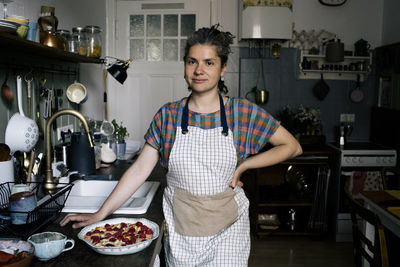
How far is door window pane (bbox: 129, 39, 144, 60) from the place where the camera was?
4.10 metres

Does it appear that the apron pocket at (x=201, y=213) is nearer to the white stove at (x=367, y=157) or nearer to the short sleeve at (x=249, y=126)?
the short sleeve at (x=249, y=126)

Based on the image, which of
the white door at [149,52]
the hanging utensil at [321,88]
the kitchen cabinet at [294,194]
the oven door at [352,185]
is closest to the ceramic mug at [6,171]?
the kitchen cabinet at [294,194]

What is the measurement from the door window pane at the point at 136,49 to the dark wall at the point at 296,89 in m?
1.06

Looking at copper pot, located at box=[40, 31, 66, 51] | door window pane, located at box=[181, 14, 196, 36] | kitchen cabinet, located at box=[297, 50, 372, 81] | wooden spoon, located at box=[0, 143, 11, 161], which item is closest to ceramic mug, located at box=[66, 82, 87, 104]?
copper pot, located at box=[40, 31, 66, 51]

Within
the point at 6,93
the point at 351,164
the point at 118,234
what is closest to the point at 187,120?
the point at 118,234

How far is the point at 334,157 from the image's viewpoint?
3.62 meters

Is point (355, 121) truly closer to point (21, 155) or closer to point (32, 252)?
point (21, 155)

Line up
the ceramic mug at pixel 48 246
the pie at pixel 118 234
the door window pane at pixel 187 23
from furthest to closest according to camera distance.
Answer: the door window pane at pixel 187 23, the pie at pixel 118 234, the ceramic mug at pixel 48 246

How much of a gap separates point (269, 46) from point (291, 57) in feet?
0.85

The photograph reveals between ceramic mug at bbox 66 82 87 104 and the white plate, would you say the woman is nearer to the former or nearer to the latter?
the white plate

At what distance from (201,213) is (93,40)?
163 cm

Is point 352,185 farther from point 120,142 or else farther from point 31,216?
point 31,216

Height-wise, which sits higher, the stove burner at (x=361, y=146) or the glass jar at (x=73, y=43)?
the glass jar at (x=73, y=43)

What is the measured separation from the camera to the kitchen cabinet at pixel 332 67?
3.97 m
